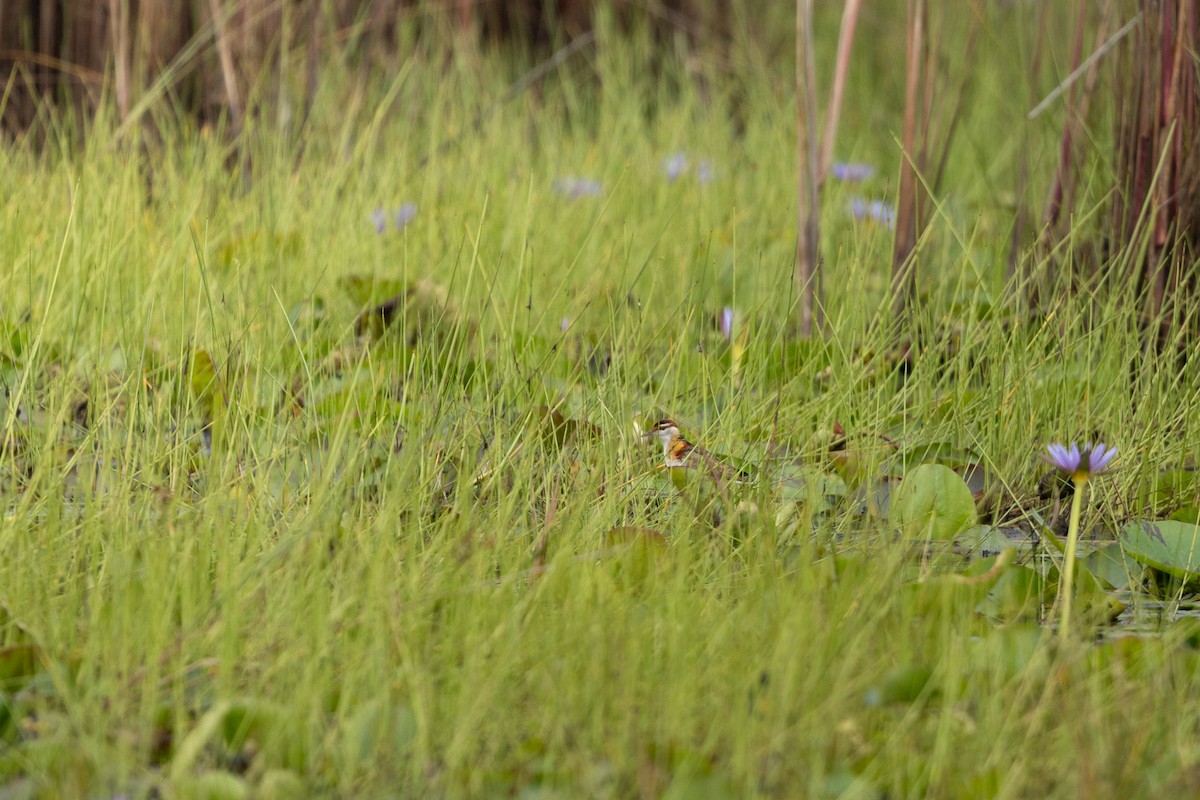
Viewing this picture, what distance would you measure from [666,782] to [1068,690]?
1.20ft

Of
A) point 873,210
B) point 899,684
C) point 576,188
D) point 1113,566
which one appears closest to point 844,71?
point 873,210

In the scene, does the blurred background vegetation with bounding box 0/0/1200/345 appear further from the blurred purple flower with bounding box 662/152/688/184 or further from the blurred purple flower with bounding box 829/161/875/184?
the blurred purple flower with bounding box 662/152/688/184

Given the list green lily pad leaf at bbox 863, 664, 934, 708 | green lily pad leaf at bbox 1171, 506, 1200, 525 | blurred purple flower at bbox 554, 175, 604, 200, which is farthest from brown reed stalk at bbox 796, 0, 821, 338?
green lily pad leaf at bbox 863, 664, 934, 708

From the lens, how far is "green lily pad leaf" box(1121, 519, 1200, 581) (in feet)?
4.98

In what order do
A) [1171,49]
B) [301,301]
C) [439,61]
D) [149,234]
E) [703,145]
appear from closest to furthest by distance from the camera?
[1171,49]
[301,301]
[149,234]
[703,145]
[439,61]

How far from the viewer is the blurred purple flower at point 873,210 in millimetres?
2365

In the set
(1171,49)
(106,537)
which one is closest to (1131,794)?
(106,537)

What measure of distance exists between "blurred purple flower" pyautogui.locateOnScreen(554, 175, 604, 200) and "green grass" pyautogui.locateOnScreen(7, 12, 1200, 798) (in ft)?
1.52

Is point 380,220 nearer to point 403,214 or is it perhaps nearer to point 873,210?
point 403,214

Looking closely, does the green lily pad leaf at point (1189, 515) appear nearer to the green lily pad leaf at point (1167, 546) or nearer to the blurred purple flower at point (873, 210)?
the green lily pad leaf at point (1167, 546)

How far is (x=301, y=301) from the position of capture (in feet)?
7.35

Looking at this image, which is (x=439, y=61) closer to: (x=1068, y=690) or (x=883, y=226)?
(x=883, y=226)

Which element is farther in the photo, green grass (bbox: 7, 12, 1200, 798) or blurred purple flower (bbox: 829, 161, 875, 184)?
blurred purple flower (bbox: 829, 161, 875, 184)

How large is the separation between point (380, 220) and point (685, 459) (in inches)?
42.9
